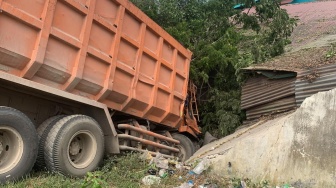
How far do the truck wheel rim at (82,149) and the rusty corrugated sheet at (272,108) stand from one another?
3405mm

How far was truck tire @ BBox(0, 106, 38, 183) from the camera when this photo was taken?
3.77m

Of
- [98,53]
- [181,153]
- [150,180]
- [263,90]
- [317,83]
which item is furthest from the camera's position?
[181,153]

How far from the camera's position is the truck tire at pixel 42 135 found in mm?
4320

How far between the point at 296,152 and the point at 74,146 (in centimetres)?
273

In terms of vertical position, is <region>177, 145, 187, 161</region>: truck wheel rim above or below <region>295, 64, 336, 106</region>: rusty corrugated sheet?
below

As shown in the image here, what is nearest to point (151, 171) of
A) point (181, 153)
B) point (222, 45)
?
point (181, 153)

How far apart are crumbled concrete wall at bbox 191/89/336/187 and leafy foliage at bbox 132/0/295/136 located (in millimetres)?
Result: 3089

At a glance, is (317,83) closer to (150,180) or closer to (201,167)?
(201,167)

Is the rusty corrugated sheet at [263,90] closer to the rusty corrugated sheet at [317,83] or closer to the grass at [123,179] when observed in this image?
the rusty corrugated sheet at [317,83]

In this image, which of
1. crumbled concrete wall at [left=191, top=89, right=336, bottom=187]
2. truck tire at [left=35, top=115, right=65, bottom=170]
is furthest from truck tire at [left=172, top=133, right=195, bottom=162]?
truck tire at [left=35, top=115, right=65, bottom=170]

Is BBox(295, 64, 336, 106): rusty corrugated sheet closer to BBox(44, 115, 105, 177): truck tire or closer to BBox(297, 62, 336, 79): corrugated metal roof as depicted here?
BBox(297, 62, 336, 79): corrugated metal roof

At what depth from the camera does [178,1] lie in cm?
1225

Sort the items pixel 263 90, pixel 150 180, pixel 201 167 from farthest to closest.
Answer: pixel 263 90 → pixel 201 167 → pixel 150 180

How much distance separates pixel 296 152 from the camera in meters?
4.21
